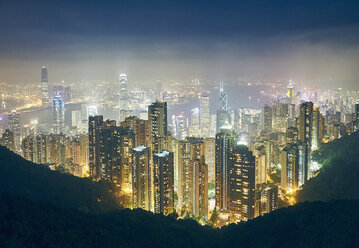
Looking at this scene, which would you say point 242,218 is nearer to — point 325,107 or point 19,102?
point 19,102

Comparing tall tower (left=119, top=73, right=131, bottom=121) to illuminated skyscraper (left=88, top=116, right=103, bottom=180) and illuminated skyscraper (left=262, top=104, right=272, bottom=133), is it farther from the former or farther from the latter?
illuminated skyscraper (left=88, top=116, right=103, bottom=180)

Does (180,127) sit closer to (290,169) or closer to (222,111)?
(222,111)

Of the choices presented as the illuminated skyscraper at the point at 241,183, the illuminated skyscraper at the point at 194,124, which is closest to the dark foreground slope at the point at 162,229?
the illuminated skyscraper at the point at 241,183

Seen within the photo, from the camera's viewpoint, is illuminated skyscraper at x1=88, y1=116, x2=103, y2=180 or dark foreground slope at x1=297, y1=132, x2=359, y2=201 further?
illuminated skyscraper at x1=88, y1=116, x2=103, y2=180

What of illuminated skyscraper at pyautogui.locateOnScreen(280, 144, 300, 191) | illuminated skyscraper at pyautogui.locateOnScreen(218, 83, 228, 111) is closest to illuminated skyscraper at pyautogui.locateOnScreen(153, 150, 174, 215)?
illuminated skyscraper at pyautogui.locateOnScreen(280, 144, 300, 191)

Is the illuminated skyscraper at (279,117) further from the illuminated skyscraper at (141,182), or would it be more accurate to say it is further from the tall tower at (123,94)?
the illuminated skyscraper at (141,182)

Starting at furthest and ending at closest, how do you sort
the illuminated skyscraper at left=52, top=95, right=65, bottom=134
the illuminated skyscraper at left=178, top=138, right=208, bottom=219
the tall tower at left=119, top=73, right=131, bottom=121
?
1. the tall tower at left=119, top=73, right=131, bottom=121
2. the illuminated skyscraper at left=52, top=95, right=65, bottom=134
3. the illuminated skyscraper at left=178, top=138, right=208, bottom=219
